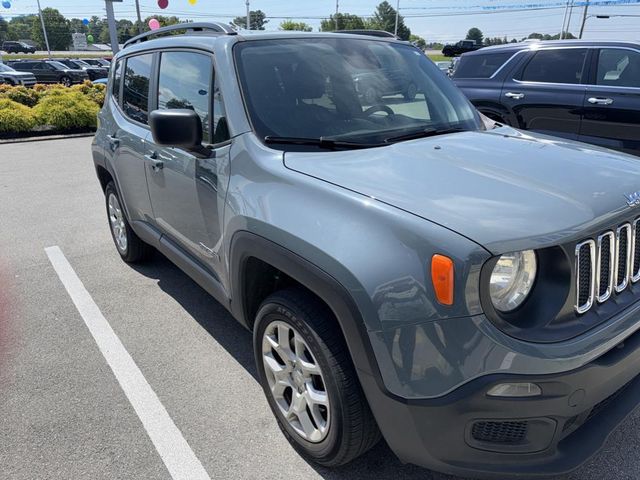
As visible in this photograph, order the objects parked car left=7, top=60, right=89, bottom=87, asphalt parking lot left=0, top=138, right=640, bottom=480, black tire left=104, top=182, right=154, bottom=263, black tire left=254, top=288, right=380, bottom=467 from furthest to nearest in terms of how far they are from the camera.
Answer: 1. parked car left=7, top=60, right=89, bottom=87
2. black tire left=104, top=182, right=154, bottom=263
3. asphalt parking lot left=0, top=138, right=640, bottom=480
4. black tire left=254, top=288, right=380, bottom=467

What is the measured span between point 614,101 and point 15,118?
12.7 meters

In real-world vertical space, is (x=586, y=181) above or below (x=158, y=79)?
below

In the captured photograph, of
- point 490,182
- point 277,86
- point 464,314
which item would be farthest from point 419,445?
point 277,86

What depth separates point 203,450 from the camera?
97.0 inches

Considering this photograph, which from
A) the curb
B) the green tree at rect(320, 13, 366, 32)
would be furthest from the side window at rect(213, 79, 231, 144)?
the green tree at rect(320, 13, 366, 32)

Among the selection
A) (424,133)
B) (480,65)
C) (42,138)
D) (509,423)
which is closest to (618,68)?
(480,65)

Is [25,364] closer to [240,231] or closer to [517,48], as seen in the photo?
[240,231]

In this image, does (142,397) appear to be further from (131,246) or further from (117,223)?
(117,223)

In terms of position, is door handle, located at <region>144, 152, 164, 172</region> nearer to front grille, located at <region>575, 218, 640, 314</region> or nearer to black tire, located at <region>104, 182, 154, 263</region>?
black tire, located at <region>104, 182, 154, 263</region>

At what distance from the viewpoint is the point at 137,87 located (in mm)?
3867

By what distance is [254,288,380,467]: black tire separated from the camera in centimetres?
198

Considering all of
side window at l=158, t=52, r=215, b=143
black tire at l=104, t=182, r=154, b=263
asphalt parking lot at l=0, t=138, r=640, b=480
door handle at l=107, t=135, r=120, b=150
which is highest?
side window at l=158, t=52, r=215, b=143

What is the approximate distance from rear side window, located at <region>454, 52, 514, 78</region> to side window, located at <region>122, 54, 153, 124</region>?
5.18 meters

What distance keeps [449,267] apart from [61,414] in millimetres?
2266
